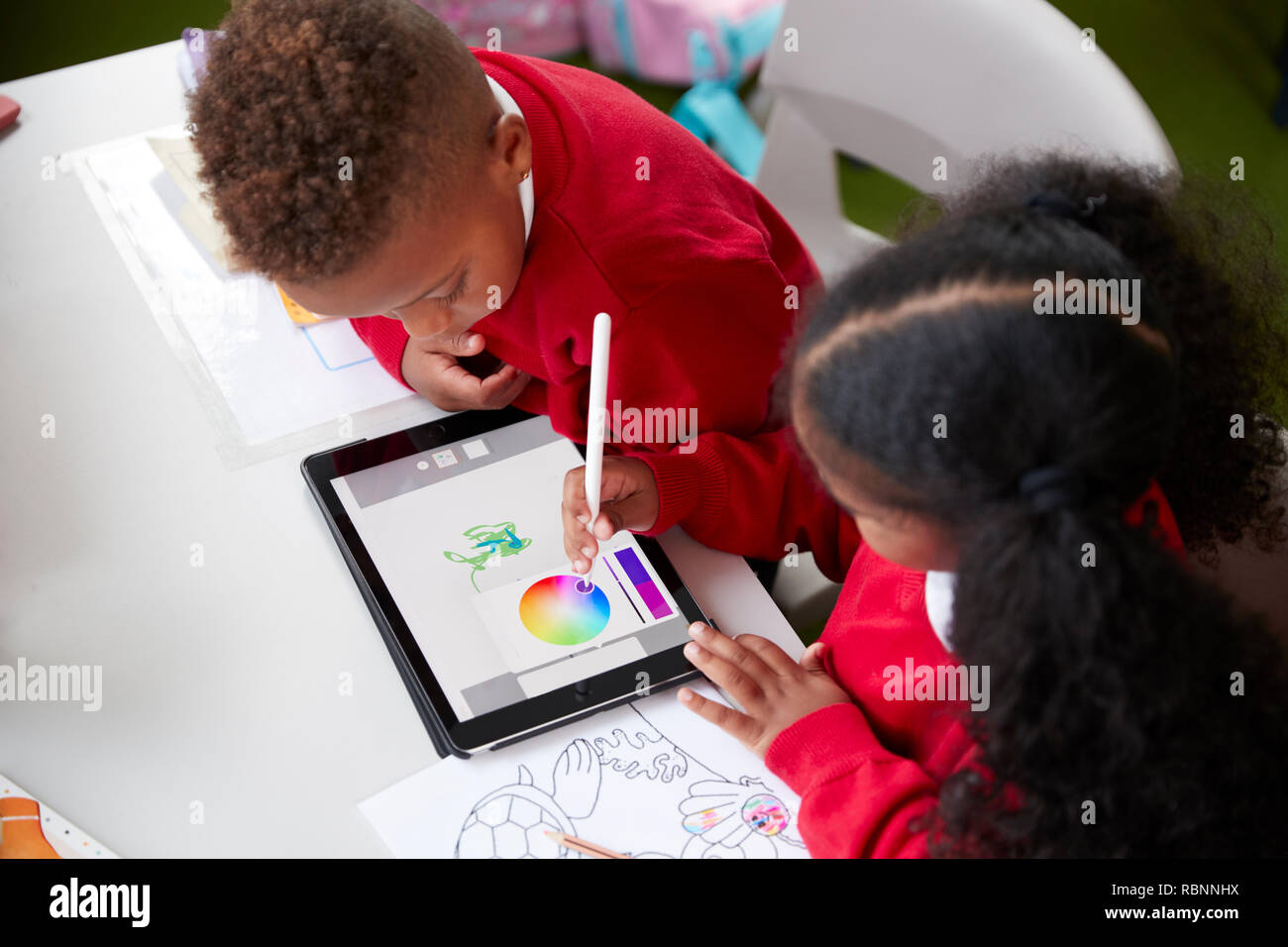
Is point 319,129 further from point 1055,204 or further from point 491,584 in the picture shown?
point 1055,204

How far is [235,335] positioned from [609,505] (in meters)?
0.37

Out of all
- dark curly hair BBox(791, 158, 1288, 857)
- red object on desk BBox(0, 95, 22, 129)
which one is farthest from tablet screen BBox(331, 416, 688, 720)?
red object on desk BBox(0, 95, 22, 129)

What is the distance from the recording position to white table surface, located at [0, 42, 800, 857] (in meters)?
0.76

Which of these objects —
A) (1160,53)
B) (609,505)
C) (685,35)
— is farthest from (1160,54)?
(609,505)

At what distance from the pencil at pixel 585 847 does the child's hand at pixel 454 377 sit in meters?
0.37

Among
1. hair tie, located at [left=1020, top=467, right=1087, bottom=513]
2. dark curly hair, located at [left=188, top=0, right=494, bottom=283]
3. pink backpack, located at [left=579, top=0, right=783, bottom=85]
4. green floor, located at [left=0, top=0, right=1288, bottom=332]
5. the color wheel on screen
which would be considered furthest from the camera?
green floor, located at [left=0, top=0, right=1288, bottom=332]

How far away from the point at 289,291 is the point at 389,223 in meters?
0.11

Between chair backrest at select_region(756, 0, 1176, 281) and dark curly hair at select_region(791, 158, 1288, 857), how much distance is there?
1.10 feet

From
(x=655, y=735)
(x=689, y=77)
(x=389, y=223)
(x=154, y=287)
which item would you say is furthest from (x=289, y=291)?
(x=689, y=77)

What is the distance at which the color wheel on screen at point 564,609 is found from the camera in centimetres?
82

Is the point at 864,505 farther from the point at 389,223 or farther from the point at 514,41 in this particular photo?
the point at 514,41

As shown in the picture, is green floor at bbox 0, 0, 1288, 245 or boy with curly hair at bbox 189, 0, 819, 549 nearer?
boy with curly hair at bbox 189, 0, 819, 549

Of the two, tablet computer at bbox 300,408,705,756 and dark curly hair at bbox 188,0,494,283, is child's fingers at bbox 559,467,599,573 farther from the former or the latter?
dark curly hair at bbox 188,0,494,283

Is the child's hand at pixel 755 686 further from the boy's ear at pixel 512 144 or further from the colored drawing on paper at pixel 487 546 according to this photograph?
the boy's ear at pixel 512 144
